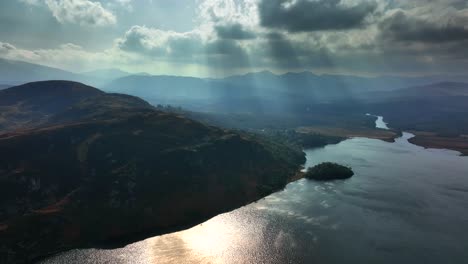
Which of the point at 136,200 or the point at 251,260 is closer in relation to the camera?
the point at 251,260

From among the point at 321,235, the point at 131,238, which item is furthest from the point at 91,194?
the point at 321,235

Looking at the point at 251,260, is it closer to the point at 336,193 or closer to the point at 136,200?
the point at 136,200

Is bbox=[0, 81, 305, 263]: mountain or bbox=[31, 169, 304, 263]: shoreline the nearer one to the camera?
bbox=[31, 169, 304, 263]: shoreline

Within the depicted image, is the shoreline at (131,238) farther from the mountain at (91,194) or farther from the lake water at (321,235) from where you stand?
the lake water at (321,235)

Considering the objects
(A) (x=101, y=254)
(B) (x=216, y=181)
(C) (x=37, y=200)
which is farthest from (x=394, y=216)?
(C) (x=37, y=200)

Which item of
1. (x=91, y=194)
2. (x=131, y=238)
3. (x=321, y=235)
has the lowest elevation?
(x=131, y=238)

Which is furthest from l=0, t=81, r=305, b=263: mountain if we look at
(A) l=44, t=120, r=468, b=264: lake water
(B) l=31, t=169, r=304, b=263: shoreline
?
(A) l=44, t=120, r=468, b=264: lake water

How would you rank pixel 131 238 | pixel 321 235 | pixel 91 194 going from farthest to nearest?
pixel 91 194, pixel 131 238, pixel 321 235

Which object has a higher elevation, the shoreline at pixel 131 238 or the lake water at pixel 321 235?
the lake water at pixel 321 235

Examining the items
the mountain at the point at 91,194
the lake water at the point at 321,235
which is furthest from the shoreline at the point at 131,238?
the lake water at the point at 321,235

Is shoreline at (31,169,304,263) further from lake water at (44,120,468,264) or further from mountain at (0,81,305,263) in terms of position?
lake water at (44,120,468,264)

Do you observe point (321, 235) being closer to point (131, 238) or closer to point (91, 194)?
point (131, 238)
